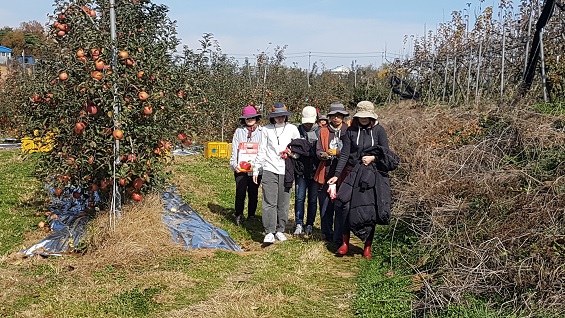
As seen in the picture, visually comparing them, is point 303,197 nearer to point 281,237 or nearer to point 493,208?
point 281,237

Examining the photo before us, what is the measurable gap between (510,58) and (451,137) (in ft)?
13.1

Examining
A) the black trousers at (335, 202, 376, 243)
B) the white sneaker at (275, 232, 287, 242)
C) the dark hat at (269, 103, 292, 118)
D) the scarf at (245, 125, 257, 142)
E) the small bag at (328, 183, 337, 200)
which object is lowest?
the white sneaker at (275, 232, 287, 242)

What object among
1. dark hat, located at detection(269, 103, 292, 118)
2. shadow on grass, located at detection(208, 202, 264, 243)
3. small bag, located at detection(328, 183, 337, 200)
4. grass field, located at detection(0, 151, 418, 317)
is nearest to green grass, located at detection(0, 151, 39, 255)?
grass field, located at detection(0, 151, 418, 317)

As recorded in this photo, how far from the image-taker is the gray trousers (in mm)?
6797

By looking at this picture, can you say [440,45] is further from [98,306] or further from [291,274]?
[98,306]

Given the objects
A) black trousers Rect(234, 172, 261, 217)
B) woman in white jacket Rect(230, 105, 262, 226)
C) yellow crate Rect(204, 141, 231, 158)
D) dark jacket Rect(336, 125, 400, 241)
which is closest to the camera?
dark jacket Rect(336, 125, 400, 241)

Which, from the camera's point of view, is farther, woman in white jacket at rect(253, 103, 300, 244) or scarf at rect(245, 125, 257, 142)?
scarf at rect(245, 125, 257, 142)

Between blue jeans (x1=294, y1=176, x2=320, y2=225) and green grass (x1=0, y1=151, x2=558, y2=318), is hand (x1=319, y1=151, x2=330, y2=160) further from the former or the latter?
green grass (x1=0, y1=151, x2=558, y2=318)

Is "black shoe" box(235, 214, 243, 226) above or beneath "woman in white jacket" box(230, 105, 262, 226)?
beneath

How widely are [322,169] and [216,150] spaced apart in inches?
326

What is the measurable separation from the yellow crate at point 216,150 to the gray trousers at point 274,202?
801 cm

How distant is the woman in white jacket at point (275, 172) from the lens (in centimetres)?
681

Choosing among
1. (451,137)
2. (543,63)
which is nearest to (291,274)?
(451,137)

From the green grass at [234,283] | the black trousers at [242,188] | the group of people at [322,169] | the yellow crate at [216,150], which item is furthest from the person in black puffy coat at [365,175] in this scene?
the yellow crate at [216,150]
